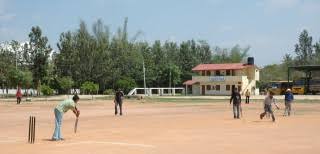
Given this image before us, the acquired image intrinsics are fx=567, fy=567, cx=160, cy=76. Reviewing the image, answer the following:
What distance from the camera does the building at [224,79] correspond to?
95.8 meters

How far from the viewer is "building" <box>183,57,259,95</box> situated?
3770 inches

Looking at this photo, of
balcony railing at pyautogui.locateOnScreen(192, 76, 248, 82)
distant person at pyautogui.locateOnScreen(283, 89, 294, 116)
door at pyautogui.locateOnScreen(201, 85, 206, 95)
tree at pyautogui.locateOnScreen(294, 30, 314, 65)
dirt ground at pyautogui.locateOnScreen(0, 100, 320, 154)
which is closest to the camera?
dirt ground at pyautogui.locateOnScreen(0, 100, 320, 154)

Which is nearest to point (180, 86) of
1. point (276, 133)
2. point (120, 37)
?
point (120, 37)

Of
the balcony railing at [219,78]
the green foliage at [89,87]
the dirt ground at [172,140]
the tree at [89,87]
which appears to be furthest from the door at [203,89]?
the dirt ground at [172,140]

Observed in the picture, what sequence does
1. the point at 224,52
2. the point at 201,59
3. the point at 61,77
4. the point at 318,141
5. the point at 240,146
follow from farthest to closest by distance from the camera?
1. the point at 224,52
2. the point at 201,59
3. the point at 61,77
4. the point at 318,141
5. the point at 240,146

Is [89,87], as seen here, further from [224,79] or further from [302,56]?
[302,56]

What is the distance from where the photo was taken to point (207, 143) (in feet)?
56.5

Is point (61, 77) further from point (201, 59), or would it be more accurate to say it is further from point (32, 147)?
point (32, 147)

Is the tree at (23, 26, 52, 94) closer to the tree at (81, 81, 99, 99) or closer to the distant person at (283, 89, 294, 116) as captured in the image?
the tree at (81, 81, 99, 99)

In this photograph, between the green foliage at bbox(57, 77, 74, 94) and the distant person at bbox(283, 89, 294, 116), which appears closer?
the distant person at bbox(283, 89, 294, 116)

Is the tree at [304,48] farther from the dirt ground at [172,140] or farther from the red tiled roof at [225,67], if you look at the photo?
the dirt ground at [172,140]

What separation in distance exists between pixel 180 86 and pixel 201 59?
56.1 feet

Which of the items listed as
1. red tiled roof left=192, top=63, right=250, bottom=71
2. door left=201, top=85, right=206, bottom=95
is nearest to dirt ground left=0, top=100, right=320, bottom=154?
red tiled roof left=192, top=63, right=250, bottom=71

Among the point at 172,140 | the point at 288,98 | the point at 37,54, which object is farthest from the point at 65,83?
the point at 172,140
